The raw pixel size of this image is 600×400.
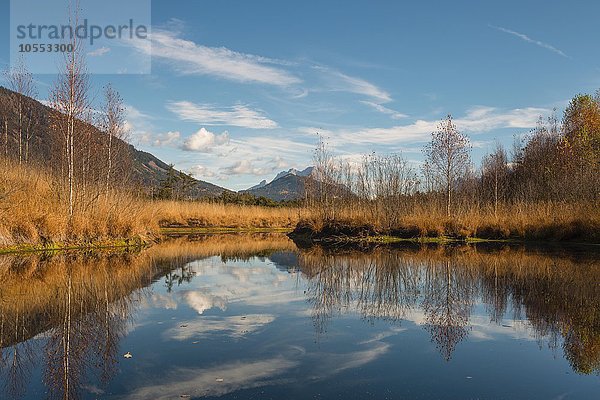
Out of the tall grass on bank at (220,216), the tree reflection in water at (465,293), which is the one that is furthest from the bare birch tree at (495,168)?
the tree reflection in water at (465,293)

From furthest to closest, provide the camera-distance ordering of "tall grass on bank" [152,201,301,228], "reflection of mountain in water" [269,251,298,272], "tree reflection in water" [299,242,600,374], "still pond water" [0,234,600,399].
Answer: "tall grass on bank" [152,201,301,228]
"reflection of mountain in water" [269,251,298,272]
"tree reflection in water" [299,242,600,374]
"still pond water" [0,234,600,399]

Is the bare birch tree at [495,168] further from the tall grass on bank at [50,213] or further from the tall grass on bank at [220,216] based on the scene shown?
the tall grass on bank at [50,213]

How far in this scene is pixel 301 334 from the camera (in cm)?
759

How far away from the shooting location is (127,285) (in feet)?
38.5

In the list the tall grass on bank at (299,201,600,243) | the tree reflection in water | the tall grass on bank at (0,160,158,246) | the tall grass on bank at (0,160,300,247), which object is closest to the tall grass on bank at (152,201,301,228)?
the tall grass on bank at (0,160,300,247)

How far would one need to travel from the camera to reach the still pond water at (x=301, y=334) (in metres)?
5.27

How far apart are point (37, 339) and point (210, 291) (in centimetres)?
510

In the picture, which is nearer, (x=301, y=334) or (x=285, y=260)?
(x=301, y=334)

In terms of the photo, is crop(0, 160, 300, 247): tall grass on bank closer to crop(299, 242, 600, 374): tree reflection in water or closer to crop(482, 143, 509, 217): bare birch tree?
crop(299, 242, 600, 374): tree reflection in water

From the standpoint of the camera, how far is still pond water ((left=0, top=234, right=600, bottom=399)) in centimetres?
527

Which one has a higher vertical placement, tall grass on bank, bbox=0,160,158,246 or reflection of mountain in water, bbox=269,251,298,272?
tall grass on bank, bbox=0,160,158,246

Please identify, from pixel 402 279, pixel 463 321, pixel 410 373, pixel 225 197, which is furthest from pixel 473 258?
pixel 225 197

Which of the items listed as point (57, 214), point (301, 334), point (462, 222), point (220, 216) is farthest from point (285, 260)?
point (220, 216)

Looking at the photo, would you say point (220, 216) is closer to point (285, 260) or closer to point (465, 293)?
point (285, 260)
